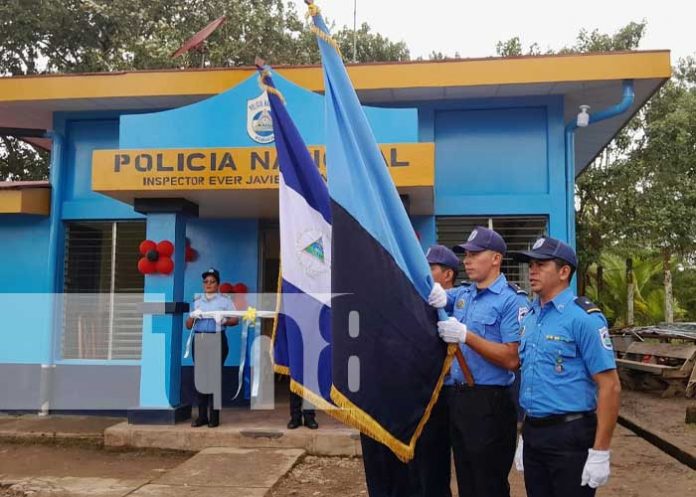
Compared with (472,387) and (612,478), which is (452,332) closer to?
(472,387)

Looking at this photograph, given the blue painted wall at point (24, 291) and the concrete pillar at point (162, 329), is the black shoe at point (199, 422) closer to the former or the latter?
the concrete pillar at point (162, 329)

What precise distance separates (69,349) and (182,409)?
2185mm

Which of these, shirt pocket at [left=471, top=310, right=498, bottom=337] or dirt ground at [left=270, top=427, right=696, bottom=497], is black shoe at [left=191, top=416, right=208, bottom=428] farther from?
shirt pocket at [left=471, top=310, right=498, bottom=337]

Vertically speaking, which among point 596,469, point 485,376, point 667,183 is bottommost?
point 596,469

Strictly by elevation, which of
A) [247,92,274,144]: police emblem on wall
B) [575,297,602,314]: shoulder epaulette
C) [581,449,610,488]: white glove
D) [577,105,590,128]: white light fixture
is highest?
[577,105,590,128]: white light fixture

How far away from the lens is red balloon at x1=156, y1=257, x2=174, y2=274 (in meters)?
6.95

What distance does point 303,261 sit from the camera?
4.17 m

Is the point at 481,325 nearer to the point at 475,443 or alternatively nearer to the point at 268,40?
the point at 475,443

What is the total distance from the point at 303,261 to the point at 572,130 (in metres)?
4.88

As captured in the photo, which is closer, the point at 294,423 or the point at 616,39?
the point at 294,423

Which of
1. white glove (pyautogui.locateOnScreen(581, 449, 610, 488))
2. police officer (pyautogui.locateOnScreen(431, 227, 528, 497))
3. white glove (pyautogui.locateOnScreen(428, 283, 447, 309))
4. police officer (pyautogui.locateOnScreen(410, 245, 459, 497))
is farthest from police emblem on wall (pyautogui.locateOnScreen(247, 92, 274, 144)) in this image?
white glove (pyautogui.locateOnScreen(581, 449, 610, 488))

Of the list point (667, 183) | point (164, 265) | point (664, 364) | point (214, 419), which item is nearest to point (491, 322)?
point (214, 419)

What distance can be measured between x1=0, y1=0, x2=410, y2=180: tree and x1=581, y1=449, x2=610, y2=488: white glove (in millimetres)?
14447

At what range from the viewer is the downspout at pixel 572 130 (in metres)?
7.12
